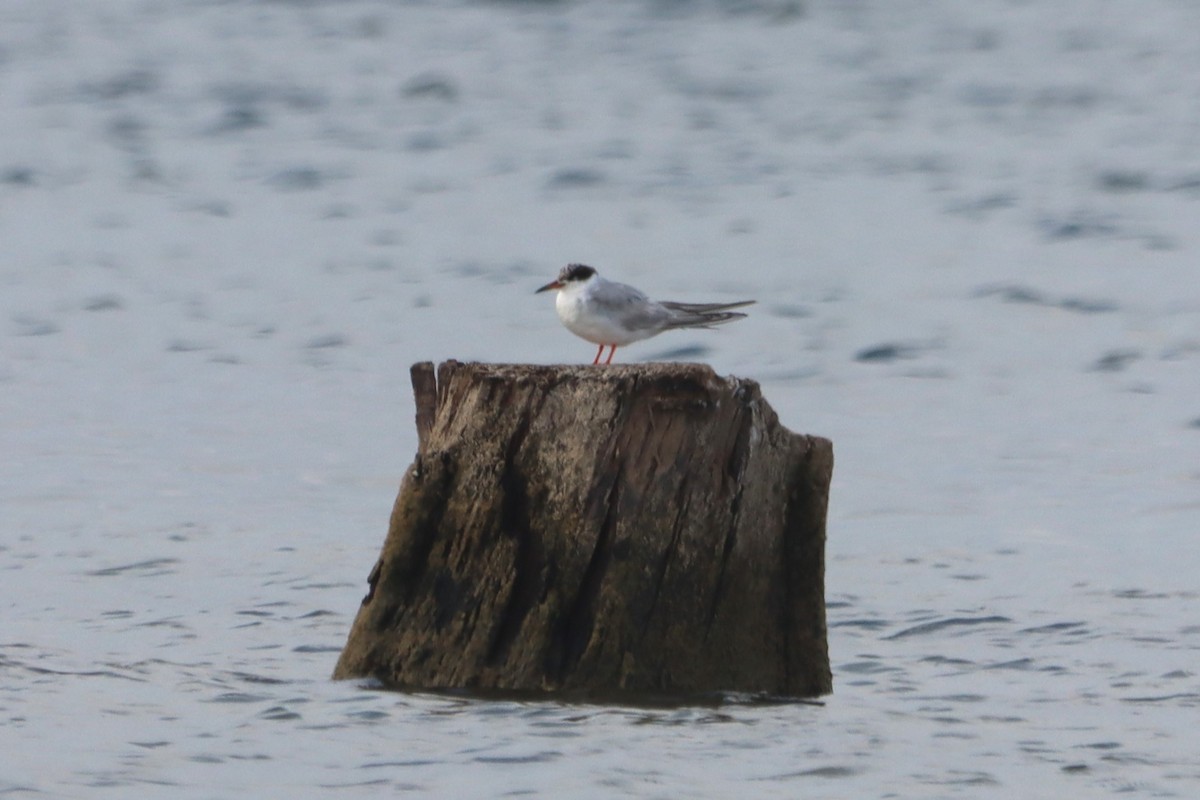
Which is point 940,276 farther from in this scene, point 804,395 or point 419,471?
point 419,471

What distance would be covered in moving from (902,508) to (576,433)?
203 inches

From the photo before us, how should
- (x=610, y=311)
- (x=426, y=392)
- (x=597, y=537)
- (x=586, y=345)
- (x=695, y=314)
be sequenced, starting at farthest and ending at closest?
(x=586, y=345)
(x=695, y=314)
(x=610, y=311)
(x=426, y=392)
(x=597, y=537)

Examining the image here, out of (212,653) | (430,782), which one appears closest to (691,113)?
(212,653)

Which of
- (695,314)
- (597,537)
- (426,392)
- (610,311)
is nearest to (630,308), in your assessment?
(610,311)

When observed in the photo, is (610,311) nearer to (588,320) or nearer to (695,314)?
(588,320)

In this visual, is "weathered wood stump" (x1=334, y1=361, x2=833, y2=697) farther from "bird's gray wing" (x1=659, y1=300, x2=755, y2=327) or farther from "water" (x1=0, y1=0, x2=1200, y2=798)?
"bird's gray wing" (x1=659, y1=300, x2=755, y2=327)

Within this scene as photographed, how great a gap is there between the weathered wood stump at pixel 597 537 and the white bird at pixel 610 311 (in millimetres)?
1627

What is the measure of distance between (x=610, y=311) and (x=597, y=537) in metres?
2.02

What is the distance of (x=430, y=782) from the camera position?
6.62m

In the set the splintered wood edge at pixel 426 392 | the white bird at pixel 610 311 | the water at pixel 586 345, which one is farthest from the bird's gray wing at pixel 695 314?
the splintered wood edge at pixel 426 392

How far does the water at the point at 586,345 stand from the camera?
23.4ft

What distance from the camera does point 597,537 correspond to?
274 inches

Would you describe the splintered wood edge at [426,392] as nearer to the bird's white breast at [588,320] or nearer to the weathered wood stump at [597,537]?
the weathered wood stump at [597,537]

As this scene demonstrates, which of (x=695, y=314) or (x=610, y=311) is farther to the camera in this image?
(x=695, y=314)
